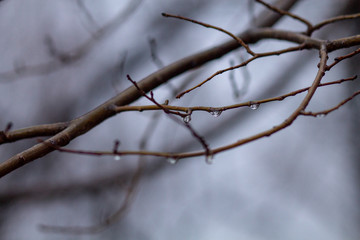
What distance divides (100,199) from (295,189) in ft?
10.4

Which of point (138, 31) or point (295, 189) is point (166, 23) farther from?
point (295, 189)

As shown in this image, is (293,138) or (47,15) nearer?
(47,15)

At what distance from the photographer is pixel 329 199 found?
6.28m

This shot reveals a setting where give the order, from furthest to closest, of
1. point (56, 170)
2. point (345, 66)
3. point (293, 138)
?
point (293, 138), point (56, 170), point (345, 66)

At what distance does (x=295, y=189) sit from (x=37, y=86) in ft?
14.2

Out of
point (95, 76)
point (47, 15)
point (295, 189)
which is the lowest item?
point (295, 189)

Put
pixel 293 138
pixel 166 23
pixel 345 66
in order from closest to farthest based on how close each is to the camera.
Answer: pixel 345 66 → pixel 166 23 → pixel 293 138

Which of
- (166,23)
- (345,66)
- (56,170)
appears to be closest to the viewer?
(345,66)

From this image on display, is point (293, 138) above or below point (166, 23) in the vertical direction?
below

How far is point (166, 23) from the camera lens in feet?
16.2

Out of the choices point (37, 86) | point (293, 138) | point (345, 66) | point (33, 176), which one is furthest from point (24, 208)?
point (345, 66)

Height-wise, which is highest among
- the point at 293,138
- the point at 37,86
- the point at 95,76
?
the point at 37,86

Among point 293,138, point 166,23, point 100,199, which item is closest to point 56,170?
point 100,199

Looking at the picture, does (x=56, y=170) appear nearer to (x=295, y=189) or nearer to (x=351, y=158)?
(x=295, y=189)
